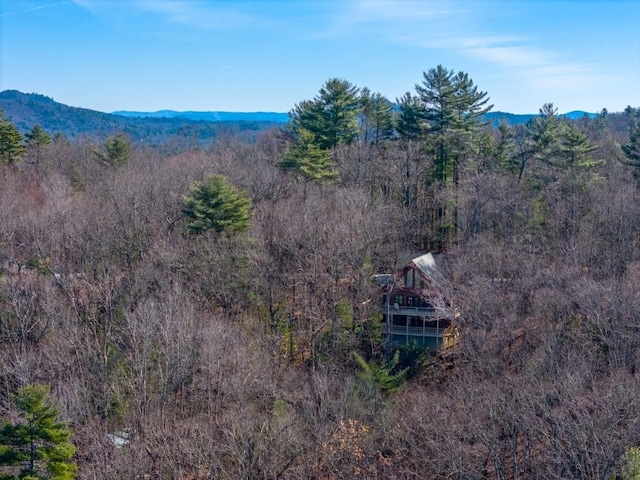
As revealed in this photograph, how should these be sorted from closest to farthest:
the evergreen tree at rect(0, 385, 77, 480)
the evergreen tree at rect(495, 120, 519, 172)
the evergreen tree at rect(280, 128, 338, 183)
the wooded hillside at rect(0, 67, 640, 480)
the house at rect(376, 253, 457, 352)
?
the evergreen tree at rect(0, 385, 77, 480) < the wooded hillside at rect(0, 67, 640, 480) < the house at rect(376, 253, 457, 352) < the evergreen tree at rect(280, 128, 338, 183) < the evergreen tree at rect(495, 120, 519, 172)

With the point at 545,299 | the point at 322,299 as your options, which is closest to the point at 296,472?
the point at 322,299

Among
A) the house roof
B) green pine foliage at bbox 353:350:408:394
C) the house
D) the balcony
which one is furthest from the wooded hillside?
the balcony

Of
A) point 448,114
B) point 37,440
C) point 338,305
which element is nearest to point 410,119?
point 448,114

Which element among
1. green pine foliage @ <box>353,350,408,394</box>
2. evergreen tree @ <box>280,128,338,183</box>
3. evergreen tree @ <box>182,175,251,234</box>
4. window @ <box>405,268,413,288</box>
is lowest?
green pine foliage @ <box>353,350,408,394</box>

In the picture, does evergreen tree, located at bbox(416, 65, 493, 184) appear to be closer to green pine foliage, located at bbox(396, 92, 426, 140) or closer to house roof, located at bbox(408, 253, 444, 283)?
green pine foliage, located at bbox(396, 92, 426, 140)

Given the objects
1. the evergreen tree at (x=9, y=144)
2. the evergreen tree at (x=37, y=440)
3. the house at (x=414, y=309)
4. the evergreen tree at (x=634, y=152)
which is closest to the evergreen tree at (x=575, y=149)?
the evergreen tree at (x=634, y=152)

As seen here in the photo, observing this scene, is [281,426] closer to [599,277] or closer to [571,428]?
[571,428]

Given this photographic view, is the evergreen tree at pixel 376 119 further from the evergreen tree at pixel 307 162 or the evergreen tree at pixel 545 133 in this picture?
the evergreen tree at pixel 545 133

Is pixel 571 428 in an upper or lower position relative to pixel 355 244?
lower
